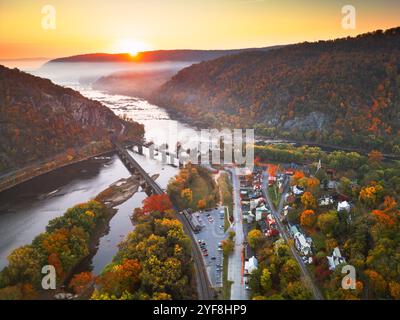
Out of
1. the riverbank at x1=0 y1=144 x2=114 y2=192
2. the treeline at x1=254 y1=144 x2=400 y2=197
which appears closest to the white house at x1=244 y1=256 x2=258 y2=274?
the treeline at x1=254 y1=144 x2=400 y2=197

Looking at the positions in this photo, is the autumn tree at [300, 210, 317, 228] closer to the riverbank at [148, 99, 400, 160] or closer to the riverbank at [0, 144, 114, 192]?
the riverbank at [148, 99, 400, 160]

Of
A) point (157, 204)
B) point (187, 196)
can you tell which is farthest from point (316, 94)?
point (157, 204)

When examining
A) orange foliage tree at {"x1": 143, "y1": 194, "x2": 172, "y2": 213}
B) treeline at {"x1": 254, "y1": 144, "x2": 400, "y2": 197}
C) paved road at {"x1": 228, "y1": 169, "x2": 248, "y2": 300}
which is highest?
treeline at {"x1": 254, "y1": 144, "x2": 400, "y2": 197}

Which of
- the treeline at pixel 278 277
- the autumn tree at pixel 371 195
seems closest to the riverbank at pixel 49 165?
the treeline at pixel 278 277

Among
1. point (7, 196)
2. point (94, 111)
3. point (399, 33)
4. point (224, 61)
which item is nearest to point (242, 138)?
point (94, 111)

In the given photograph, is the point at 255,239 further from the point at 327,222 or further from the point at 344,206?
the point at 344,206
